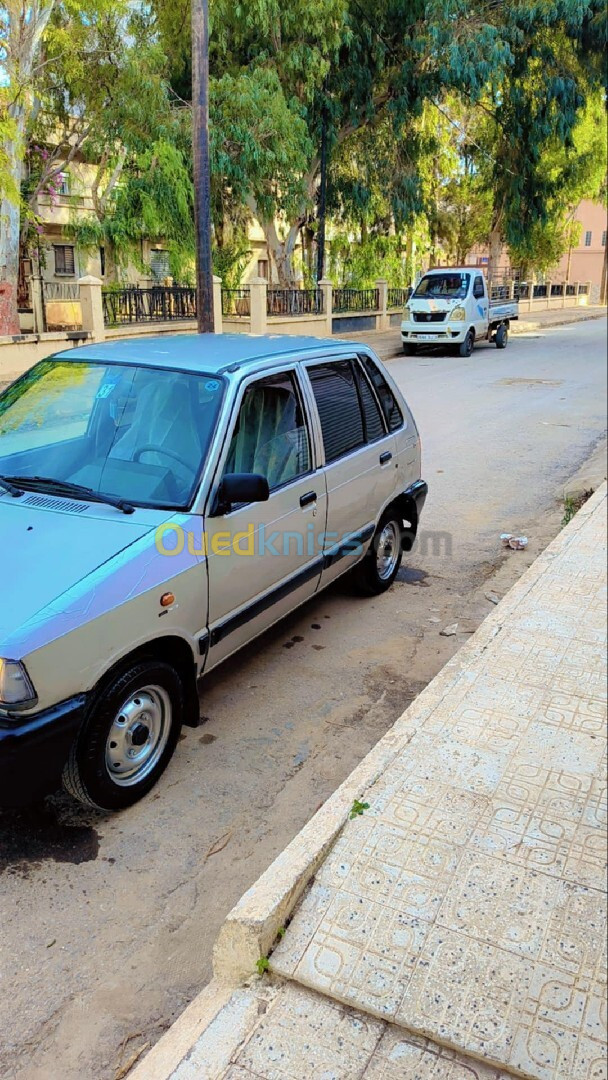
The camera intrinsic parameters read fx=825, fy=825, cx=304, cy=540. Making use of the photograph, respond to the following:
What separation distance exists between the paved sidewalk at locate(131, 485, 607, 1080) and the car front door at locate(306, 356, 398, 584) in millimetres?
1349

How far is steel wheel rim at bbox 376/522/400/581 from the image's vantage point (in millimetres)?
5766

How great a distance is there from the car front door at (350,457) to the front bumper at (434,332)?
17043 millimetres

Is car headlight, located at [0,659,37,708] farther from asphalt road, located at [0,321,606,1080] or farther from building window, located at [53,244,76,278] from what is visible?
building window, located at [53,244,76,278]

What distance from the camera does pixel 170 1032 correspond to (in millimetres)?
2338

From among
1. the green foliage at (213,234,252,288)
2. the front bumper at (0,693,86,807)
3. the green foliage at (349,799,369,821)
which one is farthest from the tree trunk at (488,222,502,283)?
the front bumper at (0,693,86,807)

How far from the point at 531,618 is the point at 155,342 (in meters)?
2.82

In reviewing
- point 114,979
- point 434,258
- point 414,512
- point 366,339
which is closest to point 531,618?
point 414,512

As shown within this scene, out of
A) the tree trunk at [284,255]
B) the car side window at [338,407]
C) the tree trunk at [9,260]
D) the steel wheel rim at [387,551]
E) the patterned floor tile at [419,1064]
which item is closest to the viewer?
the patterned floor tile at [419,1064]

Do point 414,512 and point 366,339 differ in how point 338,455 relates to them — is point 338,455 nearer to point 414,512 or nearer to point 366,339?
point 414,512

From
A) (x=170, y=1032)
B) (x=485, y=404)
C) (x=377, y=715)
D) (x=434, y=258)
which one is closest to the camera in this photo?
(x=170, y=1032)

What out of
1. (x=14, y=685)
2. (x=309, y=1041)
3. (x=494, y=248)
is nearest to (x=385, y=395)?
(x=14, y=685)

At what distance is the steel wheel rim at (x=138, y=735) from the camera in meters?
3.28

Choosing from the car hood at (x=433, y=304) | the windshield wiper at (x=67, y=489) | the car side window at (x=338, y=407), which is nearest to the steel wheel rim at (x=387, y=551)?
the car side window at (x=338, y=407)

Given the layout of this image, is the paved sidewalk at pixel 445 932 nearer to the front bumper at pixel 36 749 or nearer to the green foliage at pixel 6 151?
the front bumper at pixel 36 749
